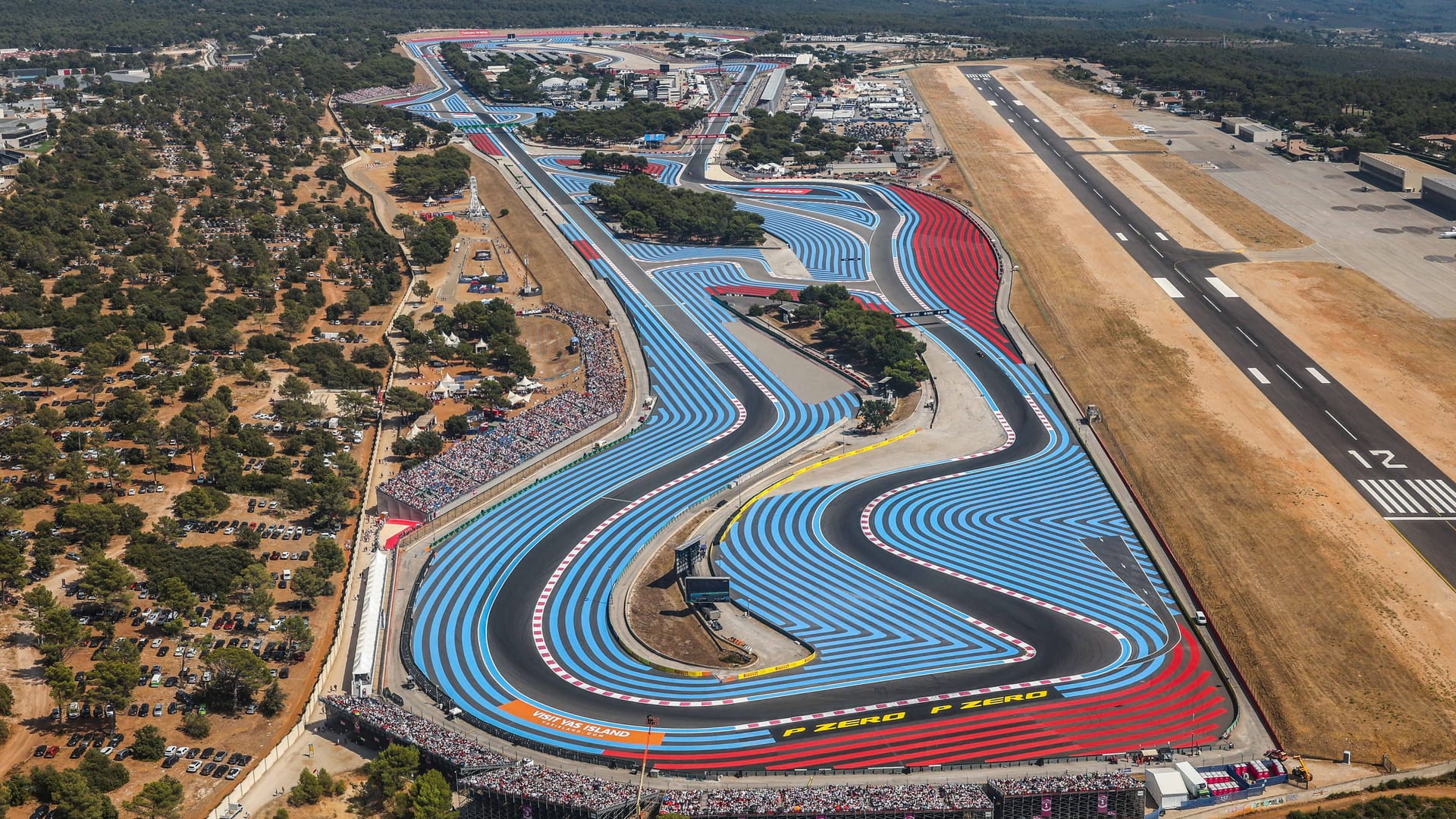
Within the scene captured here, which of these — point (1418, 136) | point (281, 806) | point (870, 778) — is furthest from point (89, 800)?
point (1418, 136)

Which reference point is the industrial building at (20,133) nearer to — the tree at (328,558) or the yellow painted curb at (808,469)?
the tree at (328,558)

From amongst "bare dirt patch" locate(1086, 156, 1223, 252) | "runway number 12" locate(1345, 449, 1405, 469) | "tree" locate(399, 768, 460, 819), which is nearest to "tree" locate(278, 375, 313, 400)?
"tree" locate(399, 768, 460, 819)

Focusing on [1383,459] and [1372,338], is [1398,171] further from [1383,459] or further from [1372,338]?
[1383,459]

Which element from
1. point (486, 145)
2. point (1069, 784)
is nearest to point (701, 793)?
point (1069, 784)

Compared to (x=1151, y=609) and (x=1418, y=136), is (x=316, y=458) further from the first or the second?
(x=1418, y=136)

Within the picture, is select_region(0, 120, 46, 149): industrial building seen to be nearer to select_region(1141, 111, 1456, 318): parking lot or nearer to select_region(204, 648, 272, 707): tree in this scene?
select_region(204, 648, 272, 707): tree
